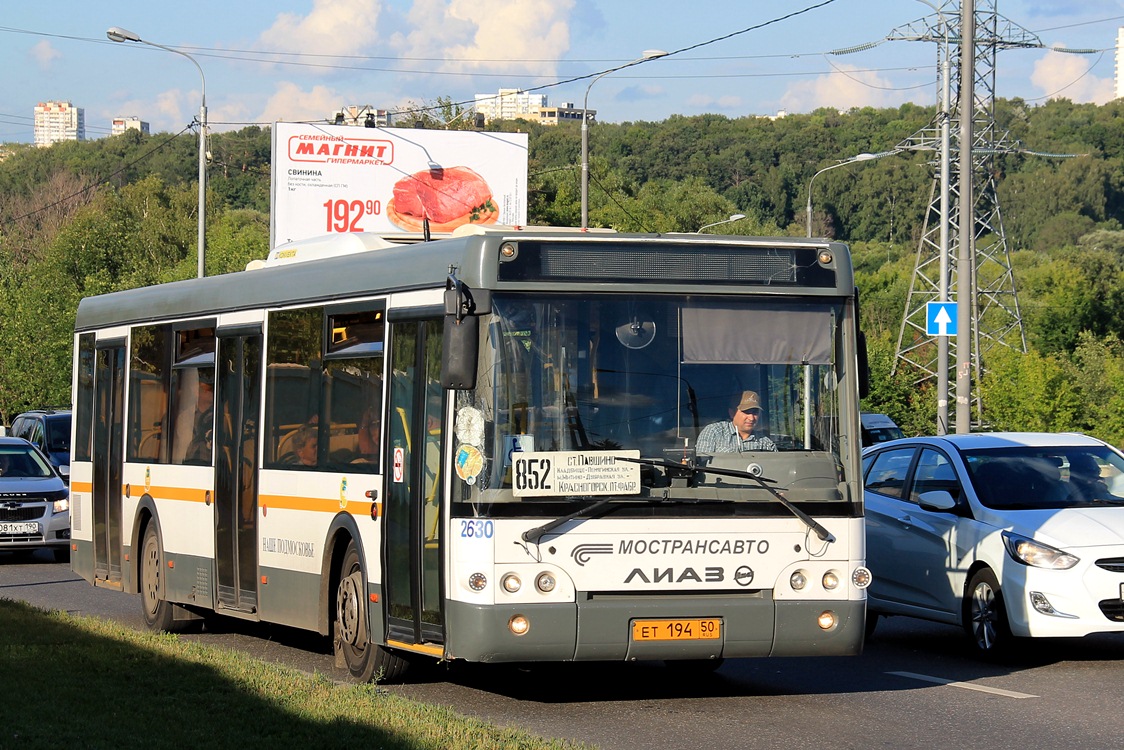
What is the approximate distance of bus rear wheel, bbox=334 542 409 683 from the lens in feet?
34.6

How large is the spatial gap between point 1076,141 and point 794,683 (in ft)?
329

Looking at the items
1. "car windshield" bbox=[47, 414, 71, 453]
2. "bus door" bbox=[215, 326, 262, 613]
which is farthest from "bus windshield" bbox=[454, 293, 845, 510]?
"car windshield" bbox=[47, 414, 71, 453]

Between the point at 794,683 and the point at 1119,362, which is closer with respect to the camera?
the point at 794,683

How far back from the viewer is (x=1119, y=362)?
136 ft

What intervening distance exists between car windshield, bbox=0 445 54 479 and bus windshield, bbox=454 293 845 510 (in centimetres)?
1561

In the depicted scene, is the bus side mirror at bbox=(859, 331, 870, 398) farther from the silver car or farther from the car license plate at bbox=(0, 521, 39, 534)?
the car license plate at bbox=(0, 521, 39, 534)

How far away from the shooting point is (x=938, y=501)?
502 inches

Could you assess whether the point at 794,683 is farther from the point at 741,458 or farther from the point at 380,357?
the point at 380,357

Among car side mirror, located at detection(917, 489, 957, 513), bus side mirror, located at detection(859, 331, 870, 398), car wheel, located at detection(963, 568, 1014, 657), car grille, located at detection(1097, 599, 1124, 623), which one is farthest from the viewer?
car side mirror, located at detection(917, 489, 957, 513)

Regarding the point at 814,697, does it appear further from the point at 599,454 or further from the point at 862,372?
the point at 599,454

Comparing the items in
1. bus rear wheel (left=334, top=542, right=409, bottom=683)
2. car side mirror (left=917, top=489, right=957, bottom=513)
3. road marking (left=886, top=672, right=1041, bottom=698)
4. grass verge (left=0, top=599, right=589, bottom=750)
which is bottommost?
road marking (left=886, top=672, right=1041, bottom=698)

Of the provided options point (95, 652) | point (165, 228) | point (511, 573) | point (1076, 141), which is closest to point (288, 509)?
point (95, 652)

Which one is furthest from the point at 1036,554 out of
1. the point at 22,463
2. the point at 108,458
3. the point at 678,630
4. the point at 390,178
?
the point at 390,178

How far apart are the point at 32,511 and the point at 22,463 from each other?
151 centimetres
